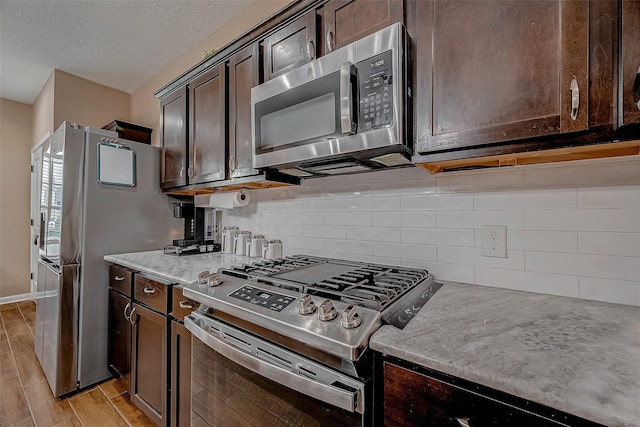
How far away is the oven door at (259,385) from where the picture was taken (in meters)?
0.74

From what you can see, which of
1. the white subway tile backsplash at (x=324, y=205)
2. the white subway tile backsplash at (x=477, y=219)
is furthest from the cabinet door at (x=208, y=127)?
the white subway tile backsplash at (x=477, y=219)

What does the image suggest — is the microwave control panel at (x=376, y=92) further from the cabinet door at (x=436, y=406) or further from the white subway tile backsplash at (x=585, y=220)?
the cabinet door at (x=436, y=406)

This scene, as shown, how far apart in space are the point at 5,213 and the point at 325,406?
17.2 feet

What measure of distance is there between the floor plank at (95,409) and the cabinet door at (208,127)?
1486mm

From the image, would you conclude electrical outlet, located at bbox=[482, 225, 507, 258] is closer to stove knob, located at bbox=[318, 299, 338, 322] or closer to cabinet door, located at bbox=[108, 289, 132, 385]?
stove knob, located at bbox=[318, 299, 338, 322]

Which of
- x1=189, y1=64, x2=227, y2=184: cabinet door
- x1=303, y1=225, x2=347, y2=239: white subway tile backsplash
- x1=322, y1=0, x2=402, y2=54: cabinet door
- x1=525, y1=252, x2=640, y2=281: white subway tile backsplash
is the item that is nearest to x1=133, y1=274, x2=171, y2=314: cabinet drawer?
x1=189, y1=64, x2=227, y2=184: cabinet door

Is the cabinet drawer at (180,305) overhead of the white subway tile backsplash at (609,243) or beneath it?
beneath

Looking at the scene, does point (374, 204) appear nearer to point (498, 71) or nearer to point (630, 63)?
point (498, 71)

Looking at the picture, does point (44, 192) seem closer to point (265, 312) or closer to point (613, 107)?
point (265, 312)

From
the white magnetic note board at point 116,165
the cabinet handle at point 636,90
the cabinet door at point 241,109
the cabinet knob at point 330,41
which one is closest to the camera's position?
the cabinet handle at point 636,90

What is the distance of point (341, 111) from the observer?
111 centimetres

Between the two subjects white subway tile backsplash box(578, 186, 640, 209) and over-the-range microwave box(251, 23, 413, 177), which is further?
over-the-range microwave box(251, 23, 413, 177)

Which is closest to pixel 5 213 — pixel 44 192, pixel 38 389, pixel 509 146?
pixel 44 192

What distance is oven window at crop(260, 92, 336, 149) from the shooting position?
1188 millimetres
